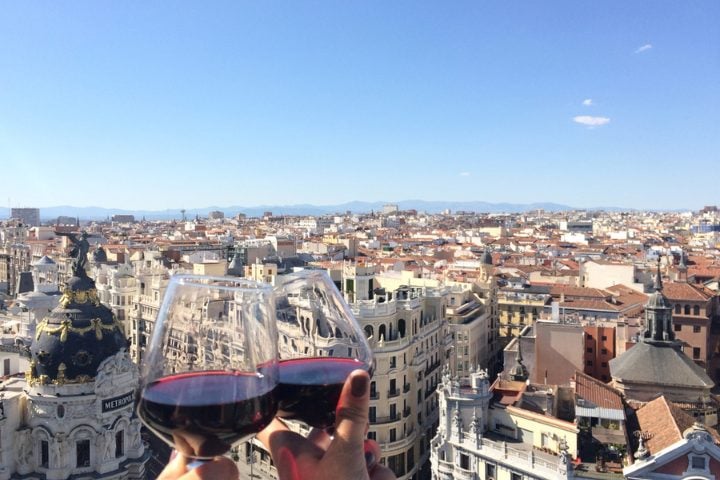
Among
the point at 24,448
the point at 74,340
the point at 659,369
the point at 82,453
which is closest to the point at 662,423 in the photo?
the point at 659,369

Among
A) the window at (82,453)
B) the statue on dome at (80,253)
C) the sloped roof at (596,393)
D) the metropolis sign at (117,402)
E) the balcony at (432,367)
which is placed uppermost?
the statue on dome at (80,253)

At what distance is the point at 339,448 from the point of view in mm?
4113

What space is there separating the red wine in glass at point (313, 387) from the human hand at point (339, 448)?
0.16m

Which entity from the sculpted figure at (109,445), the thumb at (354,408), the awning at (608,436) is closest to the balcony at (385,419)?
the awning at (608,436)

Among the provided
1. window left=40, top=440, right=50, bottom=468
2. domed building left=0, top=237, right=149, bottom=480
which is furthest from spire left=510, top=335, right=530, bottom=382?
window left=40, top=440, right=50, bottom=468

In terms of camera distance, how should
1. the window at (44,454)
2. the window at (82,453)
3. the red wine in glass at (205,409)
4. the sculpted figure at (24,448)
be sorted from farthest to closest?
the window at (82,453) → the sculpted figure at (24,448) → the window at (44,454) → the red wine in glass at (205,409)

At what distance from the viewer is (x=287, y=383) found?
442 cm

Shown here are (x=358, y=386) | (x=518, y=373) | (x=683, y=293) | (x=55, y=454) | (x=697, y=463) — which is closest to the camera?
(x=358, y=386)

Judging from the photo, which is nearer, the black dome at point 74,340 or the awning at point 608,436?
the awning at point 608,436

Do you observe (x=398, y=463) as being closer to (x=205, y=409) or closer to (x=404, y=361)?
(x=404, y=361)

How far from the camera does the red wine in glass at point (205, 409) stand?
145 inches

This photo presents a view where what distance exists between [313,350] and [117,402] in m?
25.8

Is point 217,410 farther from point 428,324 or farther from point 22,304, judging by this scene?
point 22,304

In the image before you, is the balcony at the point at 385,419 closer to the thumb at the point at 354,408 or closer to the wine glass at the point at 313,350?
the wine glass at the point at 313,350
